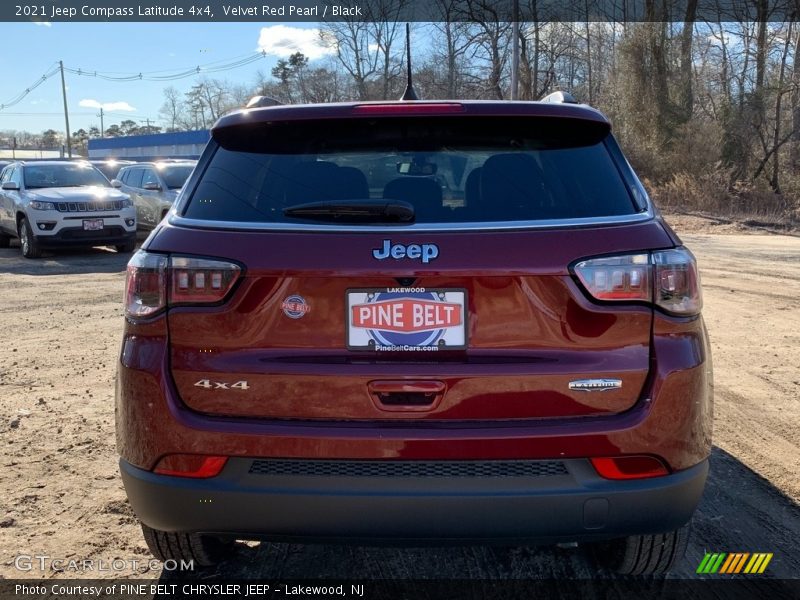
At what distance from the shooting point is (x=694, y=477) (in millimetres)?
2299

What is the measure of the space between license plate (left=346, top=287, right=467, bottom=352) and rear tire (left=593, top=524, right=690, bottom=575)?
1.13m

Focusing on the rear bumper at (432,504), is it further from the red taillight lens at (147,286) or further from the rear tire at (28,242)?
the rear tire at (28,242)

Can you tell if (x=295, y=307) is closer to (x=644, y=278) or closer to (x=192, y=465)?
(x=192, y=465)

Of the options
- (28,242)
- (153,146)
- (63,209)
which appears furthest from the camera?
(153,146)

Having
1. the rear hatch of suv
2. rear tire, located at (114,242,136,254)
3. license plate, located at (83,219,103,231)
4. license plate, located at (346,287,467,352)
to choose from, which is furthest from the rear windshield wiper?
rear tire, located at (114,242,136,254)

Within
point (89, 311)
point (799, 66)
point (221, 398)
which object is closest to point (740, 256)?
point (89, 311)

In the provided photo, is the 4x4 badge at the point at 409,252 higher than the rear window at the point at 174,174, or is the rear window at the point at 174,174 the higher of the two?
the rear window at the point at 174,174

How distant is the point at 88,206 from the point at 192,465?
40.4 ft

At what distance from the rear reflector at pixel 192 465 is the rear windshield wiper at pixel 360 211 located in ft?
2.75

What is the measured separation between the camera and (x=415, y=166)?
A: 2.50 meters

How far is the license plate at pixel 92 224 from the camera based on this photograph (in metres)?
13.1

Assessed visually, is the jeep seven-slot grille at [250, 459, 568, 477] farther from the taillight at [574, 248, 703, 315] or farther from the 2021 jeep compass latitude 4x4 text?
the taillight at [574, 248, 703, 315]

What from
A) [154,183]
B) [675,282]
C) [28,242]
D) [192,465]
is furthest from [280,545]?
[154,183]

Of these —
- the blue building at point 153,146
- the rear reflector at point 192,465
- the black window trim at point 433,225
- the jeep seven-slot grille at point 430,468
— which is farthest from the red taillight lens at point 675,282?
the blue building at point 153,146
